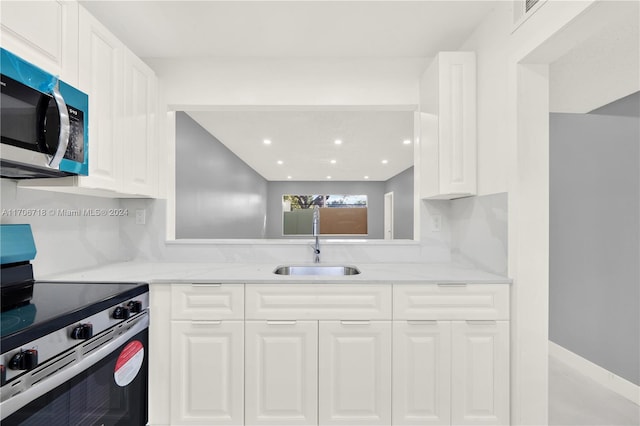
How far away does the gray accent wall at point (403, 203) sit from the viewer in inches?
277

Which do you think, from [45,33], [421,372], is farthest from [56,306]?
[421,372]

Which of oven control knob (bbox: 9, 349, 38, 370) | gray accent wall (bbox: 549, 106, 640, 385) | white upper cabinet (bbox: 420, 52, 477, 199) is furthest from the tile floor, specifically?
oven control knob (bbox: 9, 349, 38, 370)

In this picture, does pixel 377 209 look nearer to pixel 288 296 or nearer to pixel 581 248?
pixel 581 248

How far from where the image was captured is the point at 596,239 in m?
2.30

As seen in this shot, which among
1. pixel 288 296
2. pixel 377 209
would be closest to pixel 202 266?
pixel 288 296

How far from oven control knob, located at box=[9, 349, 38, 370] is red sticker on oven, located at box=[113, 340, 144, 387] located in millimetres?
420

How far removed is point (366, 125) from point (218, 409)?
10.9ft

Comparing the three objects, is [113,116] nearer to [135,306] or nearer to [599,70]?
[135,306]

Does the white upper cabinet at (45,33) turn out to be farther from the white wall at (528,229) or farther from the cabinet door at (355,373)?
the white wall at (528,229)

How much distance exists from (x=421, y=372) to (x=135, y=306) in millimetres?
1449

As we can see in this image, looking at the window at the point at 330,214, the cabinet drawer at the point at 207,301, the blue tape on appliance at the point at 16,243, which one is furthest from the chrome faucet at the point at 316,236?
the window at the point at 330,214

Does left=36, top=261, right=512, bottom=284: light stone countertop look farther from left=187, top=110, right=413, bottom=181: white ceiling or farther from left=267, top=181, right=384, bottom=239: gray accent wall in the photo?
left=267, top=181, right=384, bottom=239: gray accent wall

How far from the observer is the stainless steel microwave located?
1048mm

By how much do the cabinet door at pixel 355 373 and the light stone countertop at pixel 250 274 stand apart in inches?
10.1
